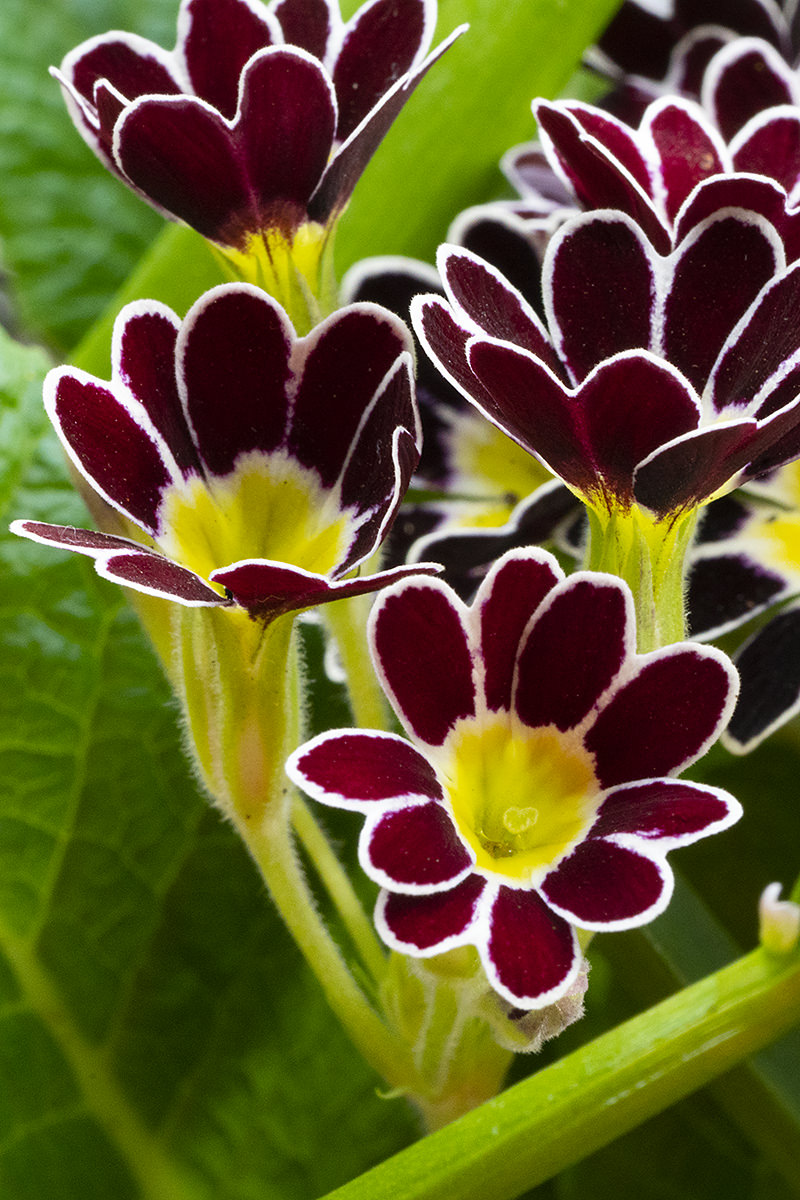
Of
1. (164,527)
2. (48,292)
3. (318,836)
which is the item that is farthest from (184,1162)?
(48,292)

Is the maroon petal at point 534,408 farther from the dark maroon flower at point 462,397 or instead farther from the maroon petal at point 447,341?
the dark maroon flower at point 462,397

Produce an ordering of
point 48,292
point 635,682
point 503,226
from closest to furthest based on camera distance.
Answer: point 635,682 < point 503,226 < point 48,292

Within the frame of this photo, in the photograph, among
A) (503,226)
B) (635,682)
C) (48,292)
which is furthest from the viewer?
(48,292)

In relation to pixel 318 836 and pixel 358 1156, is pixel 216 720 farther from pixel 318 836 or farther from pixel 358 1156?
pixel 358 1156

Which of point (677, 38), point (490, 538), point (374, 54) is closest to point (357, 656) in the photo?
point (490, 538)

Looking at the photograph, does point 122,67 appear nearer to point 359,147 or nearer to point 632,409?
point 359,147
